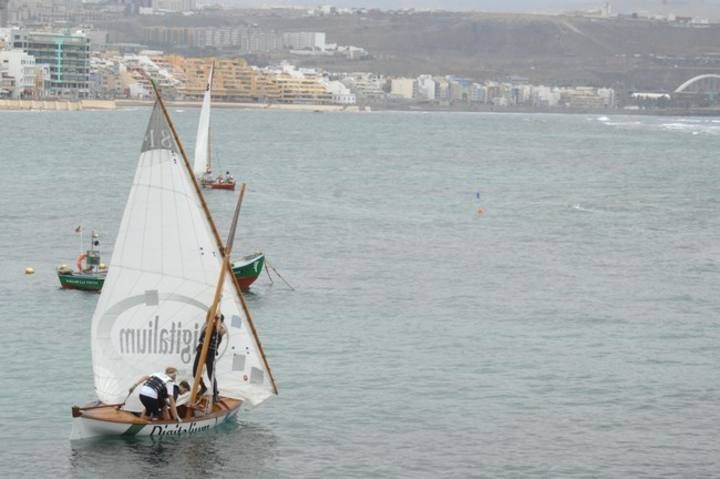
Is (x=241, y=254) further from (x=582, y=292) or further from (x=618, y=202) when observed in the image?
(x=618, y=202)

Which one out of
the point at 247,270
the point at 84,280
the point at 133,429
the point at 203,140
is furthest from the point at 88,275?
the point at 203,140

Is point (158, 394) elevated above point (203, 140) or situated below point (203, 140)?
below

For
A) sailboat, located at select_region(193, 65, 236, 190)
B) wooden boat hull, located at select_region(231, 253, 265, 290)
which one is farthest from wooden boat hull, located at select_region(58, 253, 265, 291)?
sailboat, located at select_region(193, 65, 236, 190)

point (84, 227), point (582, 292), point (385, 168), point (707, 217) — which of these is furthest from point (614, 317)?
point (385, 168)

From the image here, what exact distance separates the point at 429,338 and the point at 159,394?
10972 mm

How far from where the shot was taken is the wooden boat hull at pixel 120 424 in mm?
24906

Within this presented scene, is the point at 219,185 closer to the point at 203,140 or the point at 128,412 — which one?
the point at 203,140

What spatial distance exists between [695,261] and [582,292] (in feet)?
30.9

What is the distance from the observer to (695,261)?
50.8m

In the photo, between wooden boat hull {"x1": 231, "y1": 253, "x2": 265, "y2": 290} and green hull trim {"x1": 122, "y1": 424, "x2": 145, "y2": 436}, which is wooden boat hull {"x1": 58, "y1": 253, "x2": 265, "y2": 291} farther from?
green hull trim {"x1": 122, "y1": 424, "x2": 145, "y2": 436}

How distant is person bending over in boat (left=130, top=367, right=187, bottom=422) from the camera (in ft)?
81.6

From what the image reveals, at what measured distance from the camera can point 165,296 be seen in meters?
25.7

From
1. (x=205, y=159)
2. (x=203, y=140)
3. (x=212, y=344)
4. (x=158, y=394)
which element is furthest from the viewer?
(x=205, y=159)

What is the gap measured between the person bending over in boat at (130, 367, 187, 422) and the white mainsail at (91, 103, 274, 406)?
0.62 meters
